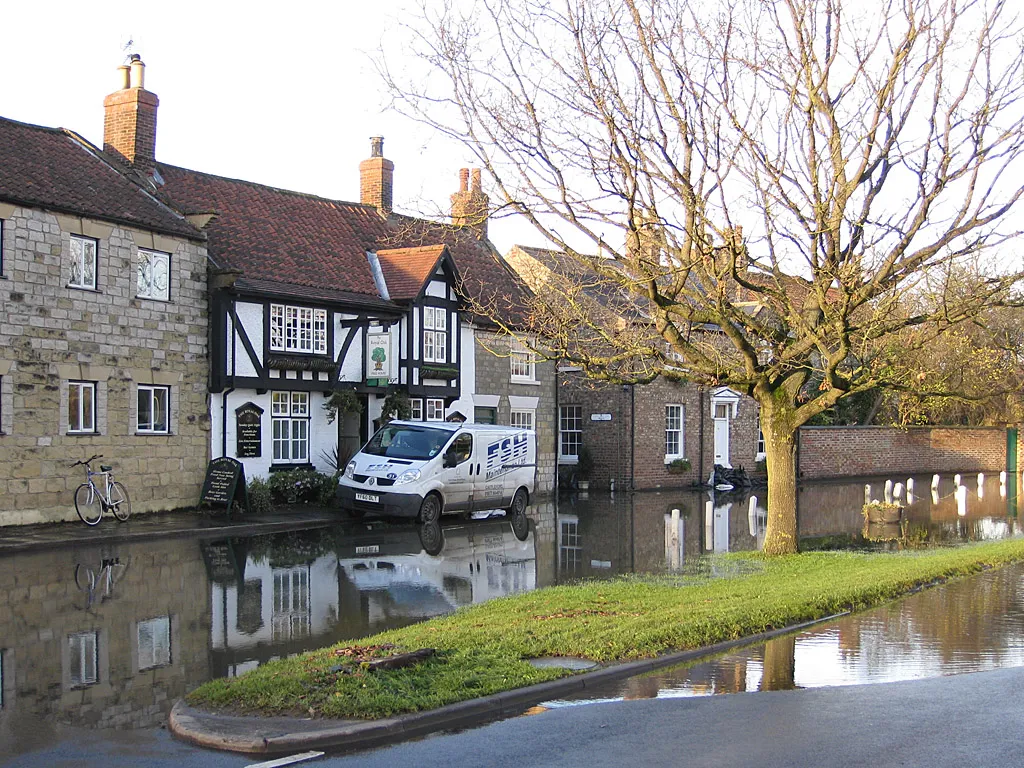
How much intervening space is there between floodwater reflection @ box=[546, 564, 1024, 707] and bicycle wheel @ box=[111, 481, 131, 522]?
569 inches

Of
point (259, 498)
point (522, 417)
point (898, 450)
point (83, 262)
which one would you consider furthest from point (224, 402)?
point (898, 450)

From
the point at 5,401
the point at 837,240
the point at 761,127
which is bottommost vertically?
the point at 5,401

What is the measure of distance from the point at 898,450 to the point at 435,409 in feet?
78.9

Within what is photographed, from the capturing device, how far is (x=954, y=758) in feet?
21.2

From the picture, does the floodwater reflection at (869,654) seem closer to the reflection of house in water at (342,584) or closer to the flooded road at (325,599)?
the flooded road at (325,599)

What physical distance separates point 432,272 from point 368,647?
19449mm

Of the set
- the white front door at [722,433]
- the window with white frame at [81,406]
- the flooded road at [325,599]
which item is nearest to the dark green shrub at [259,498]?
the flooded road at [325,599]

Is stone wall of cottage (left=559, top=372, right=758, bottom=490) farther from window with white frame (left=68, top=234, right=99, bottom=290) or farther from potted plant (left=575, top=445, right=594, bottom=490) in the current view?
window with white frame (left=68, top=234, right=99, bottom=290)

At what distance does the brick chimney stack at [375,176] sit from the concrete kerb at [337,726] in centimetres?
2608

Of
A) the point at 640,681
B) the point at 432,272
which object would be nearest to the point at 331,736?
the point at 640,681

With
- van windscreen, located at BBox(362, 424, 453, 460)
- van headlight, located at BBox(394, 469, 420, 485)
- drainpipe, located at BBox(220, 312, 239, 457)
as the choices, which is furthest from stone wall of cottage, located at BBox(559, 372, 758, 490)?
drainpipe, located at BBox(220, 312, 239, 457)

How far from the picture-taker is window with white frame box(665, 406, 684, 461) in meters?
37.1

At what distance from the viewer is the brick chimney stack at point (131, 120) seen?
24.7 metres

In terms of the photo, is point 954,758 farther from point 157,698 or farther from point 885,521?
point 885,521
